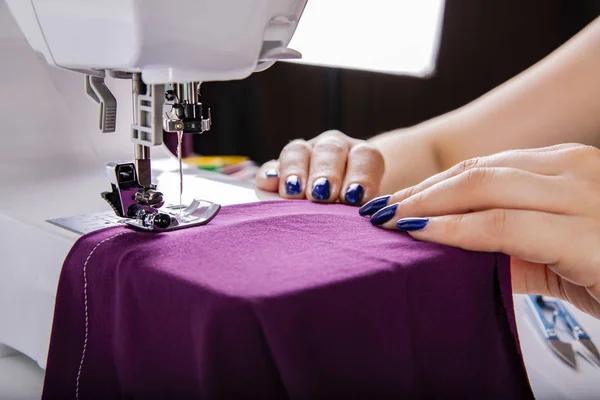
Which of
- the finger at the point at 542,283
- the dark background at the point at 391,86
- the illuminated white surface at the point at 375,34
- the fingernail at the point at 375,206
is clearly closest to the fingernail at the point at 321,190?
the fingernail at the point at 375,206

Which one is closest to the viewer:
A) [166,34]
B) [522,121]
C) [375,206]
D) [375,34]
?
[166,34]

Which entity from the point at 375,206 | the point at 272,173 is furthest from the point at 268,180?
the point at 375,206

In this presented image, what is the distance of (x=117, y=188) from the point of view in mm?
717

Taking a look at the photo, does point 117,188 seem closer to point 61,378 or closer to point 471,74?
point 61,378

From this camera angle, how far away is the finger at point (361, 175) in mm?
904

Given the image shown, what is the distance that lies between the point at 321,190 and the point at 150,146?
259 millimetres

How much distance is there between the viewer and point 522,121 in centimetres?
122

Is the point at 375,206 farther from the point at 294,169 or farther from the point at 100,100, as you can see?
the point at 100,100

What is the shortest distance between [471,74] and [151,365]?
6.53 feet

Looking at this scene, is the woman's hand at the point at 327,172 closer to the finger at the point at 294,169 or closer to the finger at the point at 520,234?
the finger at the point at 294,169

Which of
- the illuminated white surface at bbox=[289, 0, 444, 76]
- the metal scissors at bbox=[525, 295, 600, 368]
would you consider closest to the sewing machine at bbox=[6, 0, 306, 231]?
the metal scissors at bbox=[525, 295, 600, 368]

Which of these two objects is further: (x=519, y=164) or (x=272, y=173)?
(x=272, y=173)

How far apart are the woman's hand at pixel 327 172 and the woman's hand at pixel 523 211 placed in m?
0.18

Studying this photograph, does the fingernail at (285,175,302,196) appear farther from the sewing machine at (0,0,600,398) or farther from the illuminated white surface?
the illuminated white surface
